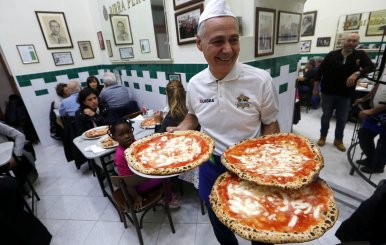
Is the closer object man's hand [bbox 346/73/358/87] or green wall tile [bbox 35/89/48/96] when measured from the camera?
man's hand [bbox 346/73/358/87]

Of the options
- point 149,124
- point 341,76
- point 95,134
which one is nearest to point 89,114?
point 95,134

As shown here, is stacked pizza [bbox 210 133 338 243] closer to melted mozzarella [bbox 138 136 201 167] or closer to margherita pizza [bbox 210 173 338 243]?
margherita pizza [bbox 210 173 338 243]

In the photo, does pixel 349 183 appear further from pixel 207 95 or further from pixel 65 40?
pixel 65 40

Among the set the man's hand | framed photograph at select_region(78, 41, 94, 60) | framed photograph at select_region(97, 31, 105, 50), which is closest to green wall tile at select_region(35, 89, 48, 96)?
framed photograph at select_region(78, 41, 94, 60)

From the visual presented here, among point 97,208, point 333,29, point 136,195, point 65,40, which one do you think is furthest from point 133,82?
point 333,29

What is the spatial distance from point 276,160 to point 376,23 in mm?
5285

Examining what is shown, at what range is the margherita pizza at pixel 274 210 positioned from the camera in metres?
0.70

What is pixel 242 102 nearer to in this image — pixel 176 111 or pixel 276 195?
pixel 276 195

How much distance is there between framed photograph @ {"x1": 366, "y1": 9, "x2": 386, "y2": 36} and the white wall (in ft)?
0.25

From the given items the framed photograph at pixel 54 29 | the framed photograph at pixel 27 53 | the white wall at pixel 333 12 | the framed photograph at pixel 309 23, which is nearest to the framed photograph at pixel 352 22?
the white wall at pixel 333 12

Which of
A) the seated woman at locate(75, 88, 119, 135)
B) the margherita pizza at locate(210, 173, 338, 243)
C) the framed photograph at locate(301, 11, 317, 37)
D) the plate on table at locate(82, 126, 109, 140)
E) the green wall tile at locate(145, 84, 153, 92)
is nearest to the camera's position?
the margherita pizza at locate(210, 173, 338, 243)

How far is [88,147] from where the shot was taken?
2.04m

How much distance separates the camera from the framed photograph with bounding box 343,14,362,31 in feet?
14.8

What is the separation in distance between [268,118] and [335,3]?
5522mm
